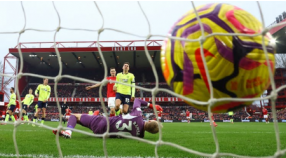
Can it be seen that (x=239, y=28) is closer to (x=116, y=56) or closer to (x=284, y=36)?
(x=284, y=36)

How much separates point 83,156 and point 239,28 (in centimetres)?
188

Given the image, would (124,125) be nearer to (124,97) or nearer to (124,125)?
(124,125)

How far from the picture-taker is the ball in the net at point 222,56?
4.98ft

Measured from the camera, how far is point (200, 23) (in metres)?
1.52

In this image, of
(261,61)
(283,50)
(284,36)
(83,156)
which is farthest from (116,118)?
(283,50)

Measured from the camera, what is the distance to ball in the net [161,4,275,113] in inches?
59.7

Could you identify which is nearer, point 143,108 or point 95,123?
point 95,123

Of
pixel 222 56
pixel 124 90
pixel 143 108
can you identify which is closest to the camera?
A: pixel 222 56

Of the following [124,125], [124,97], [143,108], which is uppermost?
[124,97]

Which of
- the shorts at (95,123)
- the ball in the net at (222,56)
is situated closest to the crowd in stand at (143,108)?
the shorts at (95,123)

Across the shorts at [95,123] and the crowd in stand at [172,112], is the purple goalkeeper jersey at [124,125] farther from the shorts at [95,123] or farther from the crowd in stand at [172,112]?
the crowd in stand at [172,112]

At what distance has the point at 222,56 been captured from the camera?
1512 millimetres

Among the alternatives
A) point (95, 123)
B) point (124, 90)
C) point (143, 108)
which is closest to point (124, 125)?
point (95, 123)

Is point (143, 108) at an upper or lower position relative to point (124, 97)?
lower
